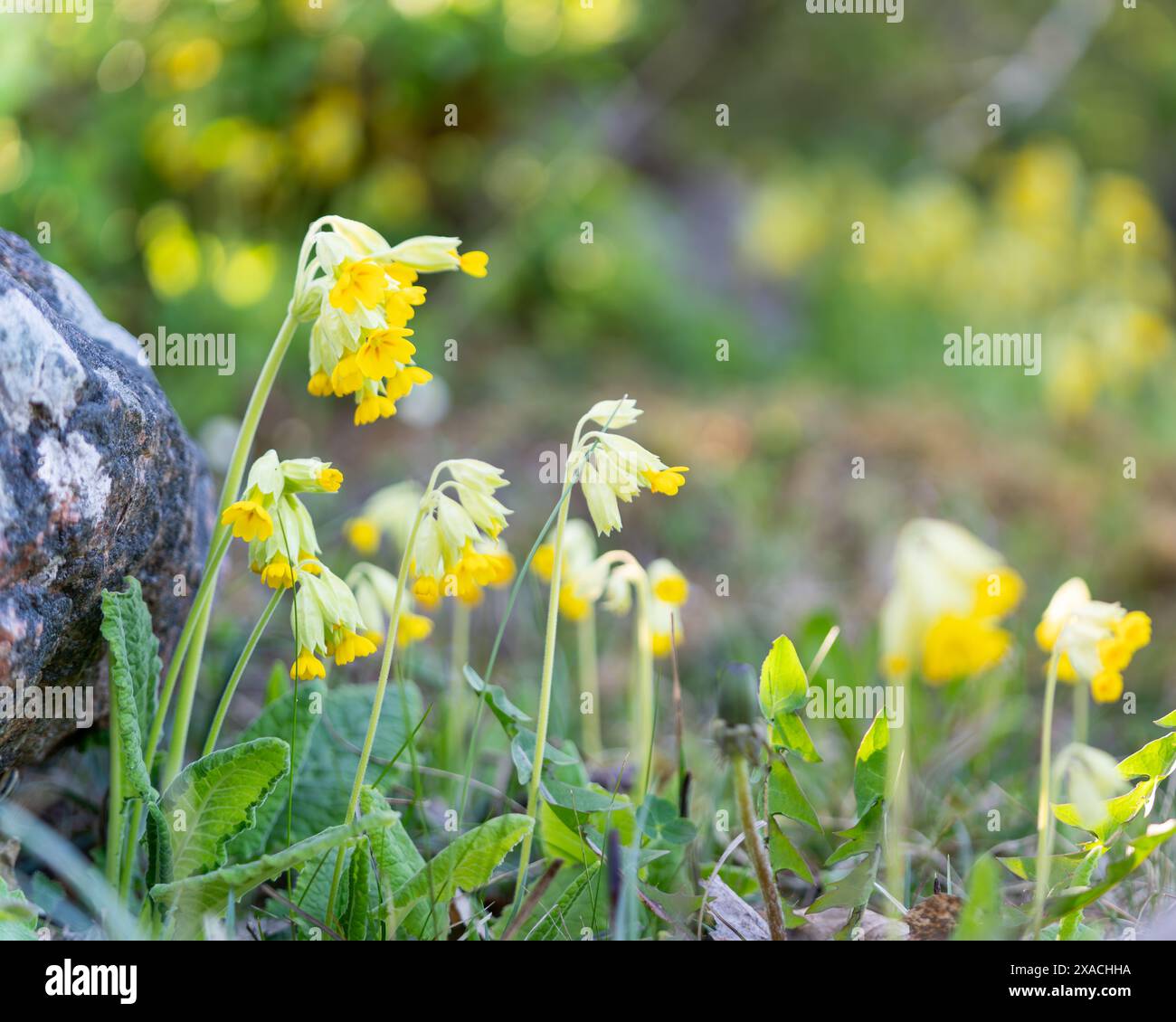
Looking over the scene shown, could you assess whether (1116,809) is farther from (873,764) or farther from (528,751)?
(528,751)

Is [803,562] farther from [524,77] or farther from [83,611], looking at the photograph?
[83,611]

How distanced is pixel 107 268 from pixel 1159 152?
667cm

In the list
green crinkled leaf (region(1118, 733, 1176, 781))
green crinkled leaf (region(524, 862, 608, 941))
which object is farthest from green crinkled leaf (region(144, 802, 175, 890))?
green crinkled leaf (region(1118, 733, 1176, 781))

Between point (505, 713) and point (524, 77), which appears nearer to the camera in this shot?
point (505, 713)

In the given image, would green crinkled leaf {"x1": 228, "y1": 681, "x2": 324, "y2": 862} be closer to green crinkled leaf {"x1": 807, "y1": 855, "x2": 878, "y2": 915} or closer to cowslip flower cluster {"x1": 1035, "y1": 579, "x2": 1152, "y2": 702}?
green crinkled leaf {"x1": 807, "y1": 855, "x2": 878, "y2": 915}

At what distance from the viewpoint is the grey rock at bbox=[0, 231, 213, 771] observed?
142 centimetres

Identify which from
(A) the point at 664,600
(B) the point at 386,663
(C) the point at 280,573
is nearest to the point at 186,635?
(C) the point at 280,573

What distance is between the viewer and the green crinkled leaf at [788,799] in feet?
5.22

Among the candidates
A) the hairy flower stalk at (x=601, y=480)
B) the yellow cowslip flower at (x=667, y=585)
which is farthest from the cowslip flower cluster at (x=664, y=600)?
the hairy flower stalk at (x=601, y=480)

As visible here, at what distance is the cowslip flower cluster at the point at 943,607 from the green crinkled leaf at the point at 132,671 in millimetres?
941

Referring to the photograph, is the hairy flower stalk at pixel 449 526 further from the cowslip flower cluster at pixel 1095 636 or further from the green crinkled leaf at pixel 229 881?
the cowslip flower cluster at pixel 1095 636
